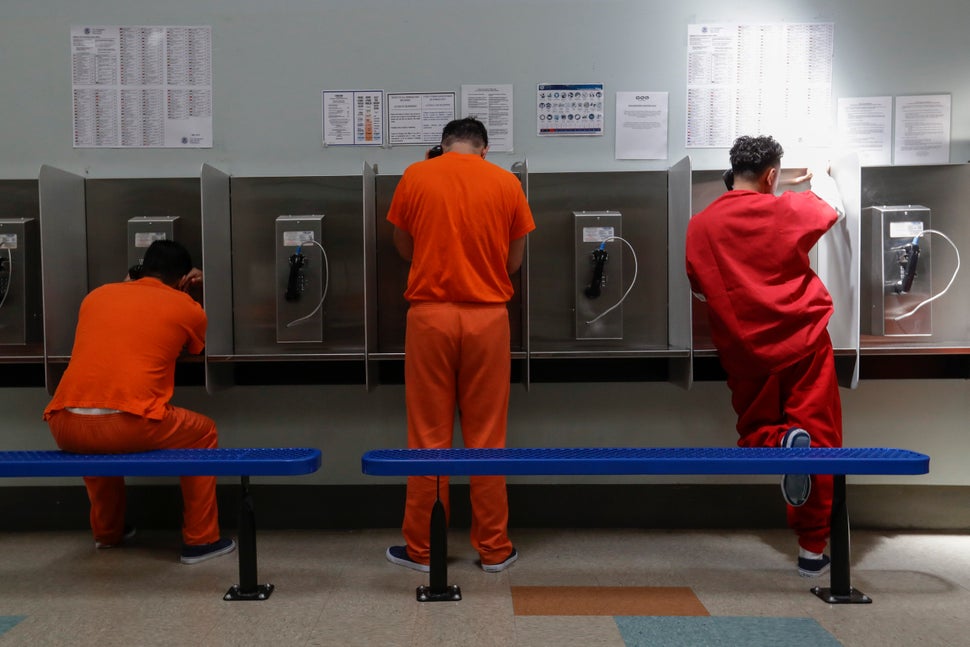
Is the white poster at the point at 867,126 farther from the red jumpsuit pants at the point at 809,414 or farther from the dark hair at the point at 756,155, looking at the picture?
the red jumpsuit pants at the point at 809,414

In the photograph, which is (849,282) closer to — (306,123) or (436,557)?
(436,557)

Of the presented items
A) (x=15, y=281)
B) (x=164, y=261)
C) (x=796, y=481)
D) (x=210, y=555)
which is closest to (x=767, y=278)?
(x=796, y=481)

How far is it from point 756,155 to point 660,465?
1130 mm

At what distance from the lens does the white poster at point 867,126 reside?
3.05 metres

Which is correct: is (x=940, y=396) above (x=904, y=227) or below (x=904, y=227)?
below

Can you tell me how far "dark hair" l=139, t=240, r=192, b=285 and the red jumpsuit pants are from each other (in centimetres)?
198

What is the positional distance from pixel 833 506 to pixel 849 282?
96cm

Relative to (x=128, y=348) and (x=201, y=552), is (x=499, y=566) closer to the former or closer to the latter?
(x=201, y=552)

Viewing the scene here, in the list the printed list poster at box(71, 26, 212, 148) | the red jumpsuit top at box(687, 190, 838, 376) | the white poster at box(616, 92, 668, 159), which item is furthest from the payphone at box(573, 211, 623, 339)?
the printed list poster at box(71, 26, 212, 148)

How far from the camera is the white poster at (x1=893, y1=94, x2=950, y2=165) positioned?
3047mm

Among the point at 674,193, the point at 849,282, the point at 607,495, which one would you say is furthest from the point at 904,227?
the point at 607,495

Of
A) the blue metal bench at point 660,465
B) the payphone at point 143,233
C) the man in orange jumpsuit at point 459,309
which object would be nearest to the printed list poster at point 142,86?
the payphone at point 143,233

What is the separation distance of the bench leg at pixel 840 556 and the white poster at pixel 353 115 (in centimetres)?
209

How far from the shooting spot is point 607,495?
3090mm
